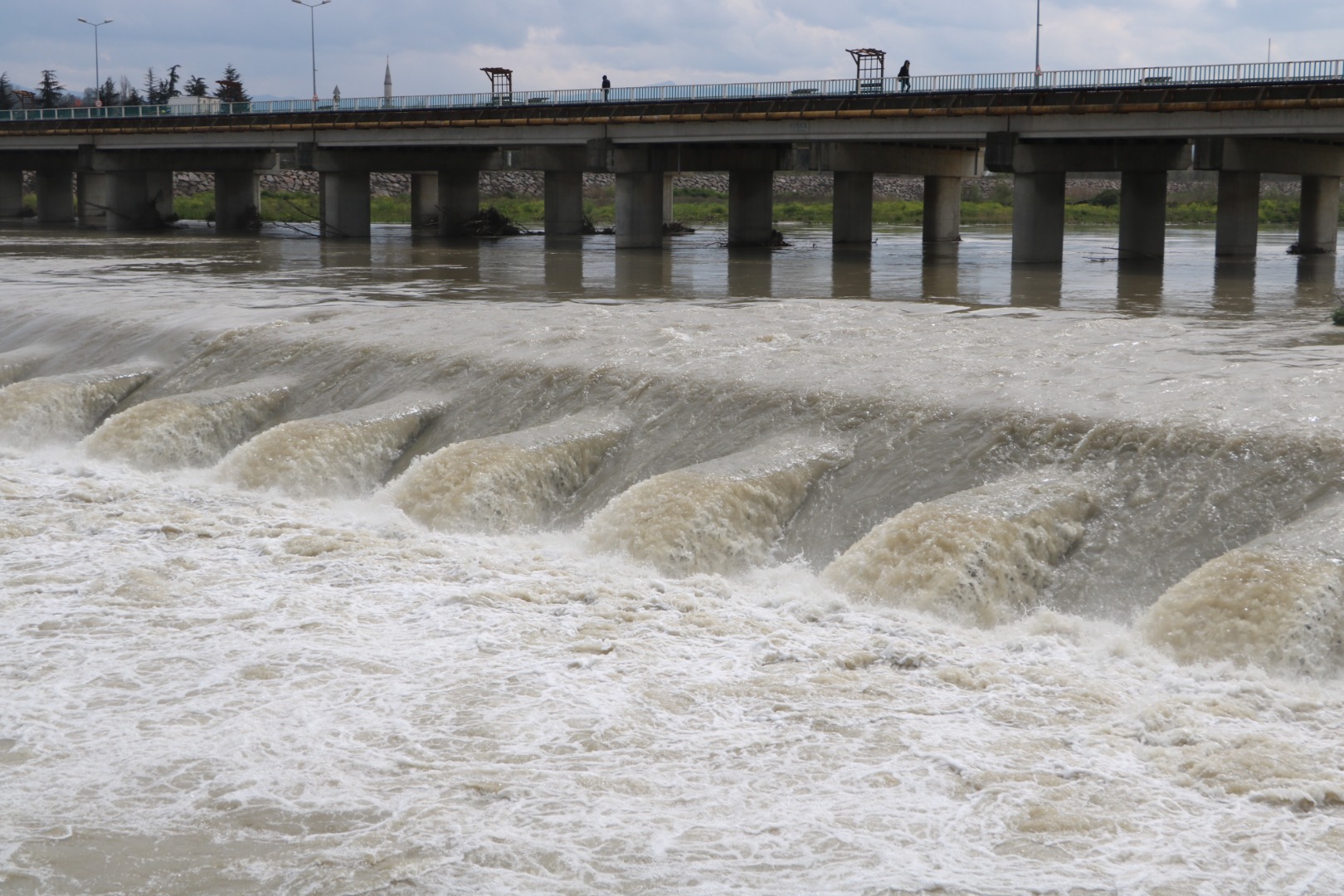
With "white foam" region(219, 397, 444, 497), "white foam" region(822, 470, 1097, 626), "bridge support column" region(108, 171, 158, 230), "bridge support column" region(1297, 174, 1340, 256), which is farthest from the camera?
"bridge support column" region(108, 171, 158, 230)

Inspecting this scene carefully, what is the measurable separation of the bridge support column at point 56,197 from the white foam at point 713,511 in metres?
58.2

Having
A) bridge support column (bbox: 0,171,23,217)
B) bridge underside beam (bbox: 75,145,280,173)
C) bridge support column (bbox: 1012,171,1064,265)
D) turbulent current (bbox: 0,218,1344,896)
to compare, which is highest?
bridge underside beam (bbox: 75,145,280,173)

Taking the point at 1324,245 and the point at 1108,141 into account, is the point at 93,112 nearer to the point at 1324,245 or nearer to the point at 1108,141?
the point at 1108,141

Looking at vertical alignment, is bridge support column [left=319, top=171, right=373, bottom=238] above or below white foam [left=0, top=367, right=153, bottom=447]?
above

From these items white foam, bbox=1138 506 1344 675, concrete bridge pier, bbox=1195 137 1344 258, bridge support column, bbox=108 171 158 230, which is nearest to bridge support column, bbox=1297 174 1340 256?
concrete bridge pier, bbox=1195 137 1344 258

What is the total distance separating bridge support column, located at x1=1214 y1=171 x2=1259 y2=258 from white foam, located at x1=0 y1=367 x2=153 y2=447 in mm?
30380

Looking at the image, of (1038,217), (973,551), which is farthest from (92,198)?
(973,551)

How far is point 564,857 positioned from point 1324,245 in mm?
41422

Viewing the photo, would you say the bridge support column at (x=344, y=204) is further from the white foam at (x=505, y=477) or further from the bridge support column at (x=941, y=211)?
the white foam at (x=505, y=477)

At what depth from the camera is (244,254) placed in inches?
1528

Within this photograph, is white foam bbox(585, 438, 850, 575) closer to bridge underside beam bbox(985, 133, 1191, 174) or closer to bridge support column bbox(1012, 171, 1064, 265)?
bridge underside beam bbox(985, 133, 1191, 174)

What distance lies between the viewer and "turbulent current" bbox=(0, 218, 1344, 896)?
6918 millimetres

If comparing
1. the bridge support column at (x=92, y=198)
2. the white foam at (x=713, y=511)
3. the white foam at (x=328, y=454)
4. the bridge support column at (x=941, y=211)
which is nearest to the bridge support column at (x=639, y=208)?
the bridge support column at (x=941, y=211)

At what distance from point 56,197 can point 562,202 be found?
26.7 m
